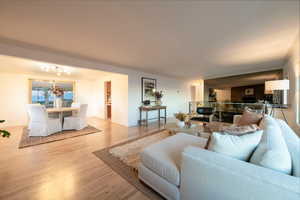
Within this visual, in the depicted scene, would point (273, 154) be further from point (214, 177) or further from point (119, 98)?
point (119, 98)

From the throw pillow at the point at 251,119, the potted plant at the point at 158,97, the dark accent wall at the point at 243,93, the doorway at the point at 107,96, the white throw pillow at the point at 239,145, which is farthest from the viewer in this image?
the dark accent wall at the point at 243,93

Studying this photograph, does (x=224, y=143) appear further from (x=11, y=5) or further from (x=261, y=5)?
(x=11, y=5)

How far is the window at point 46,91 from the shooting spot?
511 cm

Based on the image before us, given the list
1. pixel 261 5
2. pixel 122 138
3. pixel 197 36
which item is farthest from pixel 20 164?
pixel 261 5

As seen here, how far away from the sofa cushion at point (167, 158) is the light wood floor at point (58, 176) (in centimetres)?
39

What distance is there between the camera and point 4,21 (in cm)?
179

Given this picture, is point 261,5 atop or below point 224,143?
atop

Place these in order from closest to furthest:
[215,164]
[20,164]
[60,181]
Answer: [215,164] → [60,181] → [20,164]

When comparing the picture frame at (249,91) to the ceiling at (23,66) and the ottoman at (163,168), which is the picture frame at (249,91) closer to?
the ottoman at (163,168)

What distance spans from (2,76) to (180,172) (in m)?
7.00

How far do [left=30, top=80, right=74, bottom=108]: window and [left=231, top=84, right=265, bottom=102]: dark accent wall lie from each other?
457 inches

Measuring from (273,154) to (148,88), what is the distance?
15.5 ft

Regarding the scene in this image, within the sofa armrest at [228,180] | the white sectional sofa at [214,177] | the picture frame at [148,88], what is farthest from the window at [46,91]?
the sofa armrest at [228,180]

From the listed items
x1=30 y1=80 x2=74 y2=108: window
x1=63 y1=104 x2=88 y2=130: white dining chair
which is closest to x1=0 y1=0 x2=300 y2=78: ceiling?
x1=63 y1=104 x2=88 y2=130: white dining chair
